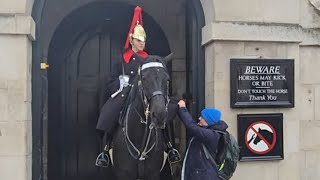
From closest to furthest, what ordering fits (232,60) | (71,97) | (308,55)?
(232,60) → (308,55) → (71,97)

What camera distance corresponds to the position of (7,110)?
5.37m

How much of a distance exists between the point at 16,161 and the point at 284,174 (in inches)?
129

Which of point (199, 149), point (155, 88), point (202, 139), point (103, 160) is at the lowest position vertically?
point (103, 160)

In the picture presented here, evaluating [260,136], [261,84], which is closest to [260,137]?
[260,136]

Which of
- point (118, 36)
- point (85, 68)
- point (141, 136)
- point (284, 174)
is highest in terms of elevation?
point (118, 36)

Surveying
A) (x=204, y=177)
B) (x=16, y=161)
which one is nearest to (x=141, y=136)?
(x=204, y=177)

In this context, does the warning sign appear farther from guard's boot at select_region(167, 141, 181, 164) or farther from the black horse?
the black horse

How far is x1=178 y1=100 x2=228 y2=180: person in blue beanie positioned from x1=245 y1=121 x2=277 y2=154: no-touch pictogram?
99 cm

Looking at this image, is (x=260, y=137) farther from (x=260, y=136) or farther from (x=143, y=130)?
(x=143, y=130)

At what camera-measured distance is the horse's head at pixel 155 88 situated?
14.3 ft

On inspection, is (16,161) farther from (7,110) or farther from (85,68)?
(85,68)

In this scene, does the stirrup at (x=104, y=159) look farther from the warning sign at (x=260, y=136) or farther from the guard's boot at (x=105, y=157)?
the warning sign at (x=260, y=136)

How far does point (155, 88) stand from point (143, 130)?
2.31 ft

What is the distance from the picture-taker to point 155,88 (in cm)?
452
